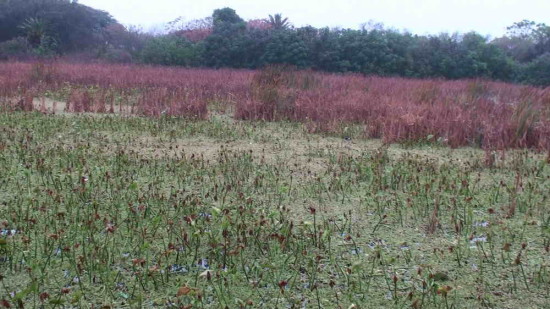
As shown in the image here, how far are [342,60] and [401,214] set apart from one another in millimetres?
15638

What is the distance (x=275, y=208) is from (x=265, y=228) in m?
0.60

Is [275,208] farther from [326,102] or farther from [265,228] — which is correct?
[326,102]

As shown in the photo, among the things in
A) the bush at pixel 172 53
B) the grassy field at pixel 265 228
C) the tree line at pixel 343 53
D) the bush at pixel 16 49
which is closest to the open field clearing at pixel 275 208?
the grassy field at pixel 265 228

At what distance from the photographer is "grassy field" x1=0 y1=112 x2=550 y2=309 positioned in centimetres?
284

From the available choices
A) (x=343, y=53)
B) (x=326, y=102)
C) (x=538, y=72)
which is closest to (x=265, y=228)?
(x=326, y=102)

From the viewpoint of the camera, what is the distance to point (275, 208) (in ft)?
13.8

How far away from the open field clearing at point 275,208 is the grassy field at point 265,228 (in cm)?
2

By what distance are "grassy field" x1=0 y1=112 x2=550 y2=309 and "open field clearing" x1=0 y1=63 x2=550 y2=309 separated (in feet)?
0.05

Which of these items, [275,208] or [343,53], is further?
[343,53]

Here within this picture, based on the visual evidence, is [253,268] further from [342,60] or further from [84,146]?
[342,60]

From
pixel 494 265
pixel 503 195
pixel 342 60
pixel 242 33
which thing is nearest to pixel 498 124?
pixel 503 195

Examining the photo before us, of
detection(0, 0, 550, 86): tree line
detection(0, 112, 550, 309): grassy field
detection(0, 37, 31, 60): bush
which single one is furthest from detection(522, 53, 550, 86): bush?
detection(0, 37, 31, 60): bush

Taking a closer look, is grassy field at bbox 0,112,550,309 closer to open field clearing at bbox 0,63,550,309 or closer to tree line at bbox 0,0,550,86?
open field clearing at bbox 0,63,550,309

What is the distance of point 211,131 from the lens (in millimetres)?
7488
